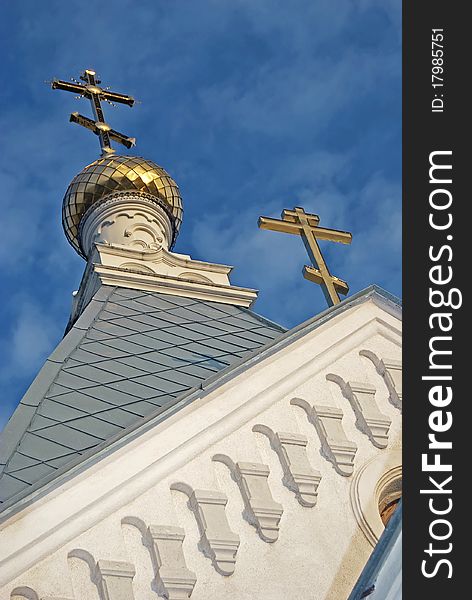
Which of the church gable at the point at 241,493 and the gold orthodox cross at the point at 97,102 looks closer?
the church gable at the point at 241,493

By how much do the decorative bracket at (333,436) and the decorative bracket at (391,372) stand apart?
42 centimetres

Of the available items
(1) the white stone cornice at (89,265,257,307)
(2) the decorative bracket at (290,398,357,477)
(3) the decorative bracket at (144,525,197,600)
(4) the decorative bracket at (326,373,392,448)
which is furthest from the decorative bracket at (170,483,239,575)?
(1) the white stone cornice at (89,265,257,307)

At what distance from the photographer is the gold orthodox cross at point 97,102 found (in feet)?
57.0

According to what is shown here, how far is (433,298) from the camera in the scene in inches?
192

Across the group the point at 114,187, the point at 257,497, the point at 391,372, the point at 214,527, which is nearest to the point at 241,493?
the point at 257,497

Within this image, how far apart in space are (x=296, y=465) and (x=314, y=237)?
255cm

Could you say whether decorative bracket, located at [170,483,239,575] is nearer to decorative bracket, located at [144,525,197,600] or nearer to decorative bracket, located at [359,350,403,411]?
decorative bracket, located at [144,525,197,600]

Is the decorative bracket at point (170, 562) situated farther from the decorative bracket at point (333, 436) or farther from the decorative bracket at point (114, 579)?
the decorative bracket at point (333, 436)

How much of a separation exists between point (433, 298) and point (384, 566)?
112 cm

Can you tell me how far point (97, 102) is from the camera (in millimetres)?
17938

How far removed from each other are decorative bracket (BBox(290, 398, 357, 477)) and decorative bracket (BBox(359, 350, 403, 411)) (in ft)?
1.38

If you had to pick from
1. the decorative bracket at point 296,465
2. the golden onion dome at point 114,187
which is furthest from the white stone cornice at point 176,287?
the decorative bracket at point 296,465

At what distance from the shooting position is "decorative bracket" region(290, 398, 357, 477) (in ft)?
22.2

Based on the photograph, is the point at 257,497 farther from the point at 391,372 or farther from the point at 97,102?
the point at 97,102
